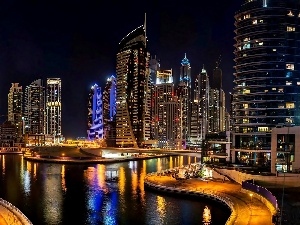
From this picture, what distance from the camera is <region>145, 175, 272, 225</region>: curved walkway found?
112ft

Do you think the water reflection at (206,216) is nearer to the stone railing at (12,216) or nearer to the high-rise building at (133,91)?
the stone railing at (12,216)

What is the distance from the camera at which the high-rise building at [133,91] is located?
178m

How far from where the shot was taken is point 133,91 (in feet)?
601

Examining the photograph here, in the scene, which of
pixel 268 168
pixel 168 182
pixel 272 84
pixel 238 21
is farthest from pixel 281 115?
pixel 168 182

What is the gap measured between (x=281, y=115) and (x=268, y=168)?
12.5m

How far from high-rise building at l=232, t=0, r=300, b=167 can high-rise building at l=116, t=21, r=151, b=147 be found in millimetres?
103872

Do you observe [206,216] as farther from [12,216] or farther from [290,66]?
[290,66]

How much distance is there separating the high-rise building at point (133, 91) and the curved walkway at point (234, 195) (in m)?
112

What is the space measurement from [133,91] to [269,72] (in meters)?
113

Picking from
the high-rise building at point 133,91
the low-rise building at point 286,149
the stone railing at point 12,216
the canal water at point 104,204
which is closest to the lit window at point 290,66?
the low-rise building at point 286,149

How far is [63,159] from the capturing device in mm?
116875

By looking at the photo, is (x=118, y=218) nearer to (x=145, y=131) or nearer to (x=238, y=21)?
(x=238, y=21)

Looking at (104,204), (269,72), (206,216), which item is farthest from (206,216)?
(269,72)

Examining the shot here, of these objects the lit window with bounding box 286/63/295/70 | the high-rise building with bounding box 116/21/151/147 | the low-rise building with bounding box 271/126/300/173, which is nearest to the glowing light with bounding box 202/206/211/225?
the low-rise building with bounding box 271/126/300/173
